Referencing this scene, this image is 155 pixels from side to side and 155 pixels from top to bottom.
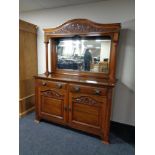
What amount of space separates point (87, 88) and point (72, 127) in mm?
756

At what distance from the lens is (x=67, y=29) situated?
95.2 inches

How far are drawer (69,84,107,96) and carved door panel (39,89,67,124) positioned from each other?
199mm

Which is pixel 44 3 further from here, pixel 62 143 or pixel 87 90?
pixel 62 143

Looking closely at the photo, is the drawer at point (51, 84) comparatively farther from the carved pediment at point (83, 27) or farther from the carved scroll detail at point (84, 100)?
the carved pediment at point (83, 27)

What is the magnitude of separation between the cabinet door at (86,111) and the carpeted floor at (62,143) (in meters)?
0.17

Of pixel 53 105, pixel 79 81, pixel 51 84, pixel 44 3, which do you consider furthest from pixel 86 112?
pixel 44 3

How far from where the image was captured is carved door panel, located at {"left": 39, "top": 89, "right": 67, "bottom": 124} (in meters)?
2.38

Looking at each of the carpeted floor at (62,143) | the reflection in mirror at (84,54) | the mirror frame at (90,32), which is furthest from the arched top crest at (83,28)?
the carpeted floor at (62,143)

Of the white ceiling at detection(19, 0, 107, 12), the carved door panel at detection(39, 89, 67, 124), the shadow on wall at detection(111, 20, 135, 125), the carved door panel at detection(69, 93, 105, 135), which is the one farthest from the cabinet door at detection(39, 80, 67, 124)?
the white ceiling at detection(19, 0, 107, 12)

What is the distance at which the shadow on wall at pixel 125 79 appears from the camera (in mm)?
2328

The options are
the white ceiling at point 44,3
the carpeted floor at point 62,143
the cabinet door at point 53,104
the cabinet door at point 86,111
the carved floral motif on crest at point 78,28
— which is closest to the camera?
the carpeted floor at point 62,143

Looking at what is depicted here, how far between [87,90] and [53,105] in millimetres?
731

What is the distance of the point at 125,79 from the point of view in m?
2.44
